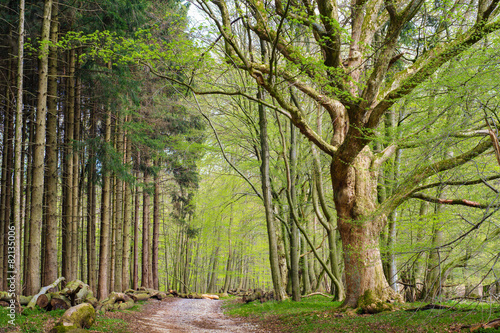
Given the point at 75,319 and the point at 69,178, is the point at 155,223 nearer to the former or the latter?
the point at 69,178

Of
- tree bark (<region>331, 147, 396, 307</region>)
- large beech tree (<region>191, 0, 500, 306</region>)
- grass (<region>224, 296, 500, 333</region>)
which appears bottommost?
grass (<region>224, 296, 500, 333</region>)

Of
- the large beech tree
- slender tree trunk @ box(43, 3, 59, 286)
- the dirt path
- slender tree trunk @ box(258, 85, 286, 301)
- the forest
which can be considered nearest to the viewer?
the forest

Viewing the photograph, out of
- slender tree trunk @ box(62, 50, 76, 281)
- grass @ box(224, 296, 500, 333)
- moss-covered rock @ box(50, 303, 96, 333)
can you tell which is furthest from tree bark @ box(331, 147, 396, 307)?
slender tree trunk @ box(62, 50, 76, 281)

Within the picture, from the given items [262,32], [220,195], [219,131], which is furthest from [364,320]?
[220,195]

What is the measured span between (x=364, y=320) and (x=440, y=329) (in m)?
1.80

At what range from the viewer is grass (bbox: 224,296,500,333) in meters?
4.77

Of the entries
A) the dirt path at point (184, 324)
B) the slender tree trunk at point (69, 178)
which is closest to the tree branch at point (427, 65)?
the dirt path at point (184, 324)

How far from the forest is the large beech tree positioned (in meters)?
0.04

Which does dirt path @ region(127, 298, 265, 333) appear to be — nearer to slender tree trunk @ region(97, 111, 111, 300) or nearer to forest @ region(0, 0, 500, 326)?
slender tree trunk @ region(97, 111, 111, 300)

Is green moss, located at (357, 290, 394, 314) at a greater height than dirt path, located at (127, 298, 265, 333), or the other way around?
green moss, located at (357, 290, 394, 314)

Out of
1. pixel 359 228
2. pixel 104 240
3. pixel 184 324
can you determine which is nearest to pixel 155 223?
pixel 104 240

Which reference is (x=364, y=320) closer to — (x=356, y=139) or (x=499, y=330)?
(x=499, y=330)

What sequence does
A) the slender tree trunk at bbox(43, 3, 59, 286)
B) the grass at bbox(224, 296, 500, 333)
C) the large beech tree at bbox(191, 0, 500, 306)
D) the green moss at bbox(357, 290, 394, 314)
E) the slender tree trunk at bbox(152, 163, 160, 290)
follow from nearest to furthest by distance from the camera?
the grass at bbox(224, 296, 500, 333), the large beech tree at bbox(191, 0, 500, 306), the green moss at bbox(357, 290, 394, 314), the slender tree trunk at bbox(43, 3, 59, 286), the slender tree trunk at bbox(152, 163, 160, 290)

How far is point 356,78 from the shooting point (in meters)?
8.21
